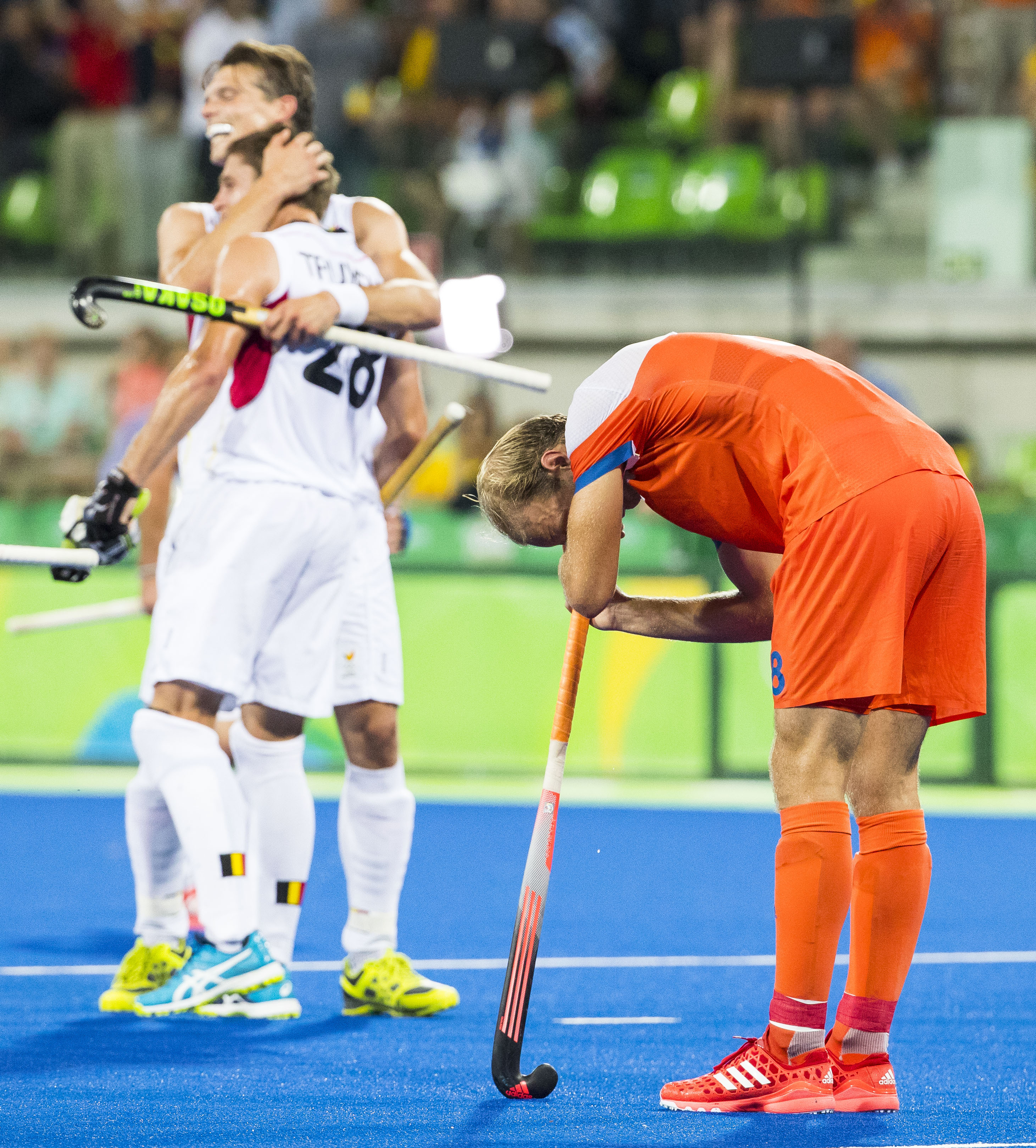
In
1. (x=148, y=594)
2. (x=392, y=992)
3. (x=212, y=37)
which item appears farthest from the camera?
(x=212, y=37)

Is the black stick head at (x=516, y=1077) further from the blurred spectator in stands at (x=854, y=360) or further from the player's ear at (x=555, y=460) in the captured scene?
the blurred spectator in stands at (x=854, y=360)

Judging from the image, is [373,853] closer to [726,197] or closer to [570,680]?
[570,680]

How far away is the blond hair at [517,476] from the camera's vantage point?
3.46 metres

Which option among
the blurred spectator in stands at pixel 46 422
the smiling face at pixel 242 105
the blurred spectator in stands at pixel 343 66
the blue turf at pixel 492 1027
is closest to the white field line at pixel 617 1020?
the blue turf at pixel 492 1027

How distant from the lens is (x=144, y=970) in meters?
4.42

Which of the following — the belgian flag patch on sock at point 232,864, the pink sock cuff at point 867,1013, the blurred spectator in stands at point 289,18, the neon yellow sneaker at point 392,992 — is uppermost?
the blurred spectator in stands at point 289,18

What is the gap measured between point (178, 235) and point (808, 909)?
7.86 ft

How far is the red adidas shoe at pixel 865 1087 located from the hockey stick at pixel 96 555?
1902mm

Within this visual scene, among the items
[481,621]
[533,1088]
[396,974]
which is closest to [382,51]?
[481,621]

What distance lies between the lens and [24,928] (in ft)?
18.0

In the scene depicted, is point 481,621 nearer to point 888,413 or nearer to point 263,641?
point 263,641

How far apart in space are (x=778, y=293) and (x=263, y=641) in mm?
9188

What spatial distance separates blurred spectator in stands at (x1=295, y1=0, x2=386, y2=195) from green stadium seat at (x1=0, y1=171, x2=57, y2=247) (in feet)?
7.30

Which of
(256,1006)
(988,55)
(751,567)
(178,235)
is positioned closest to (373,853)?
(256,1006)
